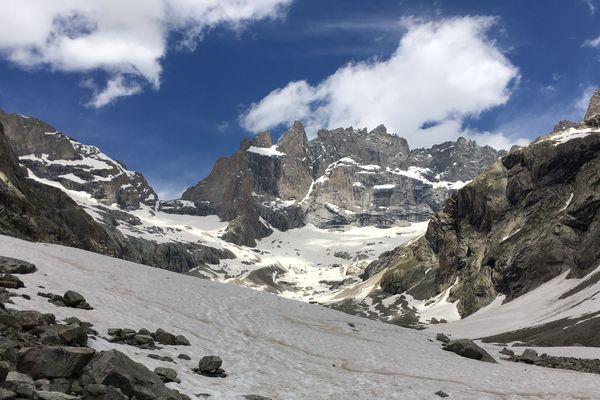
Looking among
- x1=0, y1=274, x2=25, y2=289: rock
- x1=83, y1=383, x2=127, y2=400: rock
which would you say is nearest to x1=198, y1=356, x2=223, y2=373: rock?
x1=83, y1=383, x2=127, y2=400: rock

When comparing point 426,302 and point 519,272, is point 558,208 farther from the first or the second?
point 426,302

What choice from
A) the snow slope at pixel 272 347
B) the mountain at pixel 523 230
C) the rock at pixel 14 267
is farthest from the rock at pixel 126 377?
the mountain at pixel 523 230

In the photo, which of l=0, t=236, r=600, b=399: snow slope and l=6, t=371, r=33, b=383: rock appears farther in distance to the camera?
A: l=0, t=236, r=600, b=399: snow slope

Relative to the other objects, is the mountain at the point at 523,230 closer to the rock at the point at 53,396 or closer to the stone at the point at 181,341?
the stone at the point at 181,341

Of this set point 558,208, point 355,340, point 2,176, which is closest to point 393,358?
point 355,340

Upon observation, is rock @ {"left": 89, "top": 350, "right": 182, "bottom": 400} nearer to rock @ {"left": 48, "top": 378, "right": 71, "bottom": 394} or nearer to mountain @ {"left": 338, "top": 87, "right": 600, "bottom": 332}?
rock @ {"left": 48, "top": 378, "right": 71, "bottom": 394}

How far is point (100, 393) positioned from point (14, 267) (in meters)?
20.7

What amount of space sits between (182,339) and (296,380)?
248 inches

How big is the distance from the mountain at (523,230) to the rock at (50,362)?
87.3 metres

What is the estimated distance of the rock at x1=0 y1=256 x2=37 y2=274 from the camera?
2936cm

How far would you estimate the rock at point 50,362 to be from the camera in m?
13.6

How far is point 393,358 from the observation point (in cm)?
3203

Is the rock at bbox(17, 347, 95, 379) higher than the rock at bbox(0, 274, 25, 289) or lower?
lower

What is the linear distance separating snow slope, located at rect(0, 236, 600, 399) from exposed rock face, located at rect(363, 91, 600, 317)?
79764mm
